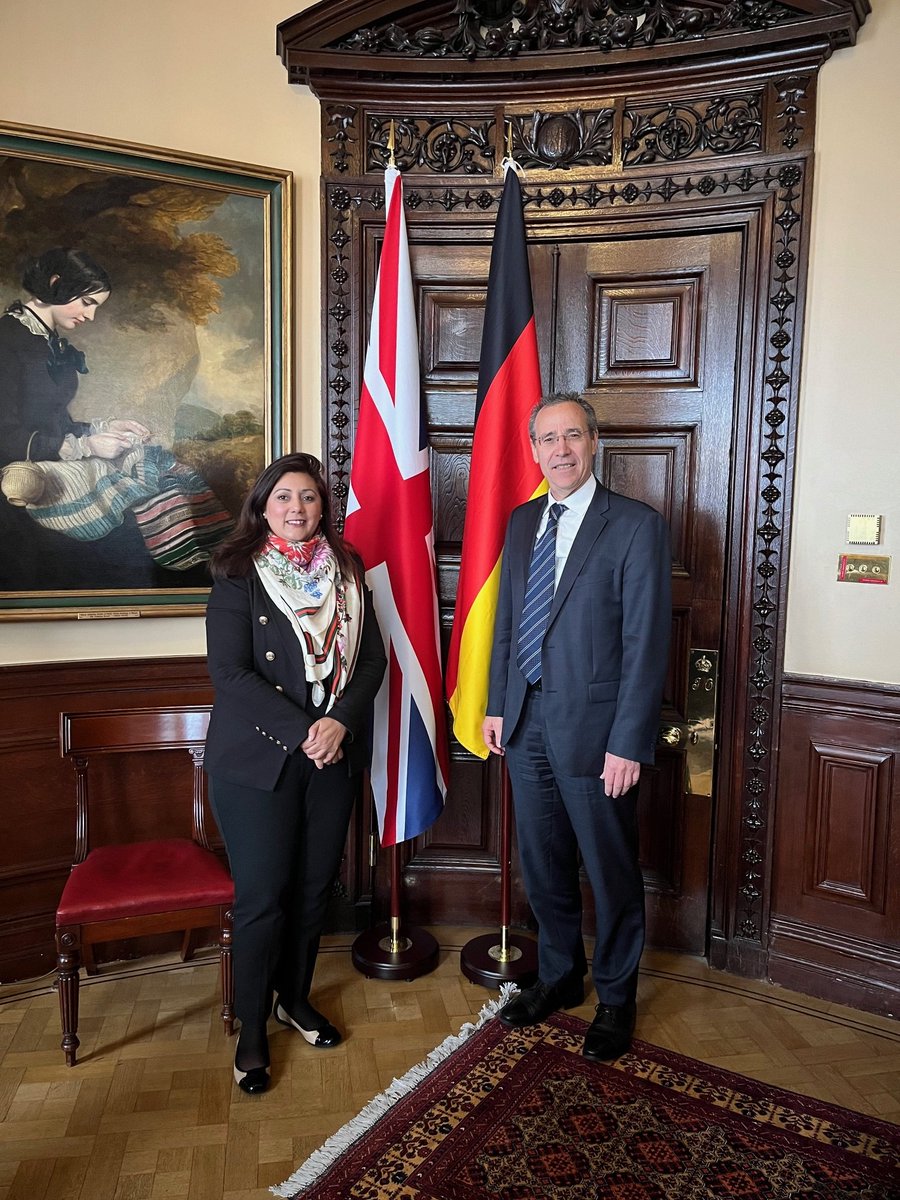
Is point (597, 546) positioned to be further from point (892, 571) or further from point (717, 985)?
point (717, 985)

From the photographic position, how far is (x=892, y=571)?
259cm

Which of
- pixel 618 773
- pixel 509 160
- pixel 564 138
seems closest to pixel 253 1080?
pixel 618 773

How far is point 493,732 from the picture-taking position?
2.58m

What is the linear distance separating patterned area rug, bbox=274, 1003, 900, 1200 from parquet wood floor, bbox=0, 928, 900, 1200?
0.32 feet

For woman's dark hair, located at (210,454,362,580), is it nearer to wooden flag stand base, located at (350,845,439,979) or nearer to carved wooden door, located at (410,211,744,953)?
carved wooden door, located at (410,211,744,953)

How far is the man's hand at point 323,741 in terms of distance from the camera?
2.18 metres

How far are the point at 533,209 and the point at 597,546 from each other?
1.33 metres

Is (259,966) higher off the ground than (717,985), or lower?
higher

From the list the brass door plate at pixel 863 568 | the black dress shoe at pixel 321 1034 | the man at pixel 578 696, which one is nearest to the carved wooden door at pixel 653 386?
the brass door plate at pixel 863 568

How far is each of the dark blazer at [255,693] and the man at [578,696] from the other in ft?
1.65

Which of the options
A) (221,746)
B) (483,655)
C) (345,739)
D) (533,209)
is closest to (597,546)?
(483,655)

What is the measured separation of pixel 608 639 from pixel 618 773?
1.13 feet

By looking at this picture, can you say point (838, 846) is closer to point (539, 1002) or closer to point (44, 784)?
point (539, 1002)

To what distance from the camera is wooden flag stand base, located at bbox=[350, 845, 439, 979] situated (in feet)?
9.14
